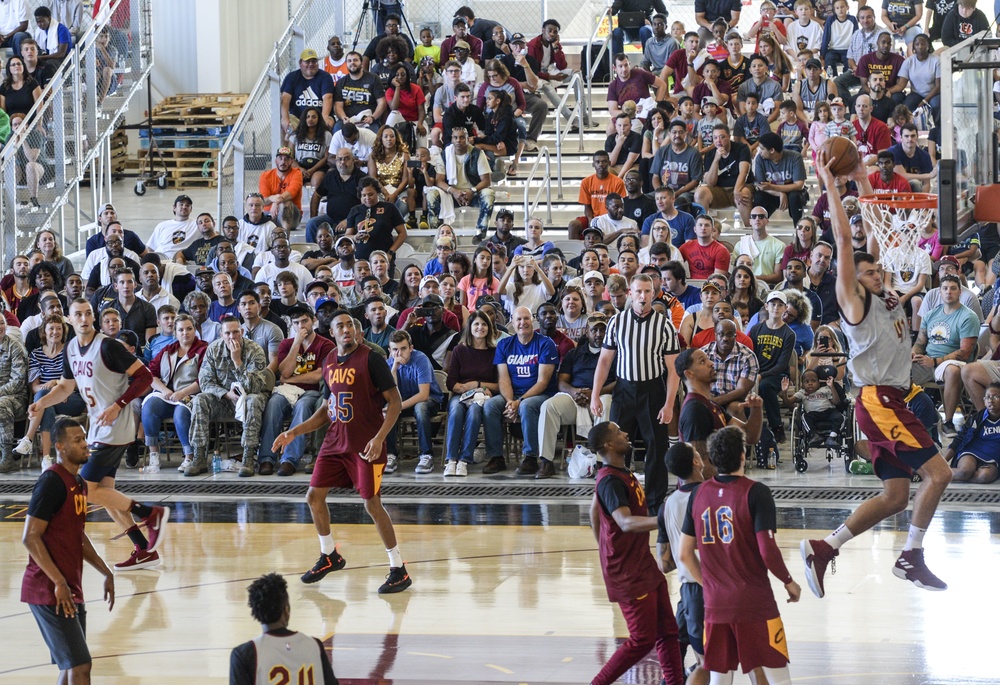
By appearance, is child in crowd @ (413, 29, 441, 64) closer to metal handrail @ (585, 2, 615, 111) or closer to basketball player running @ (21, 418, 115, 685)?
metal handrail @ (585, 2, 615, 111)

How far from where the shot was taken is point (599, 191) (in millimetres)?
15414

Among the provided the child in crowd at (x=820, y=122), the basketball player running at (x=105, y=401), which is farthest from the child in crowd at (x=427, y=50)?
the basketball player running at (x=105, y=401)

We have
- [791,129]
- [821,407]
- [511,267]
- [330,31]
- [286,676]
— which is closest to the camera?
[286,676]

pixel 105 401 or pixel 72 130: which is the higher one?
pixel 72 130

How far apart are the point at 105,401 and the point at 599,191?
731 cm

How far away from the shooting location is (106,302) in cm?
1322

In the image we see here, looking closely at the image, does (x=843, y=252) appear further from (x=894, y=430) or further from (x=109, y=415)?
(x=109, y=415)

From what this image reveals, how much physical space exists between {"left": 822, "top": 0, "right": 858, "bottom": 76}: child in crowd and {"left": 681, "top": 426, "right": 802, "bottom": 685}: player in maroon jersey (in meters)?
13.1

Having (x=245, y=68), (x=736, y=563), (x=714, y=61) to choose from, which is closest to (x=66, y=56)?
(x=245, y=68)

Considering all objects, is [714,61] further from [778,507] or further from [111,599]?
[111,599]

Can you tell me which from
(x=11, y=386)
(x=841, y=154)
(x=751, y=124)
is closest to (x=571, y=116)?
(x=751, y=124)

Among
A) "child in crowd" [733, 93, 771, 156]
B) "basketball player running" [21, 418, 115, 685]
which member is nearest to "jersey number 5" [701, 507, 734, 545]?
"basketball player running" [21, 418, 115, 685]

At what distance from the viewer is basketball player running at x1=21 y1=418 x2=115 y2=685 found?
6.40 m

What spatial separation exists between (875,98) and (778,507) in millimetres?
7436
